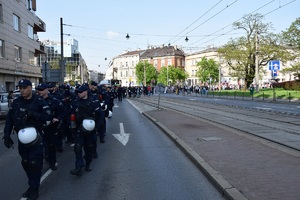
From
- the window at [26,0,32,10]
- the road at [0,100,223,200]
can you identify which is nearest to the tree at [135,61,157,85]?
the window at [26,0,32,10]

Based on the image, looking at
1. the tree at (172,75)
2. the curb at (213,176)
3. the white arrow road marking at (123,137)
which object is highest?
the tree at (172,75)

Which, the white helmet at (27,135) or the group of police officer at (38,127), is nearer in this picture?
the white helmet at (27,135)

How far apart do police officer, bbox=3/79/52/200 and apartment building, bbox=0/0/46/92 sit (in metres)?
26.4

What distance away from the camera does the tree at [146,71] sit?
351 ft

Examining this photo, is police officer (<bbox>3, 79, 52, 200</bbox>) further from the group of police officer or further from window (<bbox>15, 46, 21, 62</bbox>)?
window (<bbox>15, 46, 21, 62</bbox>)

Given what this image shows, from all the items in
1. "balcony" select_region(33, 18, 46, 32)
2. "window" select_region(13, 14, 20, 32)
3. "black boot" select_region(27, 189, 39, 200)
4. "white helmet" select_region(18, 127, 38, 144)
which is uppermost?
"balcony" select_region(33, 18, 46, 32)

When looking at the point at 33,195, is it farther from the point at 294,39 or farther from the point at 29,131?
the point at 294,39

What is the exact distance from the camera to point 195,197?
534 cm

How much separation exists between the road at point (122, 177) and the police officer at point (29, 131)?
1.15 ft

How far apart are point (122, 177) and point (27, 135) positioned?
2113 millimetres

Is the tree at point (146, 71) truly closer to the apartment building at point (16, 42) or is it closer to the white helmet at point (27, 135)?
the apartment building at point (16, 42)

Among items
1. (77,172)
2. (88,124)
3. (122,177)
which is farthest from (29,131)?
(122,177)

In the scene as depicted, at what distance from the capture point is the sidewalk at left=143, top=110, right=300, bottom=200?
5.14 metres

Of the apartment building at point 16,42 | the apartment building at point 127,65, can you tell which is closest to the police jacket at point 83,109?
the apartment building at point 16,42
